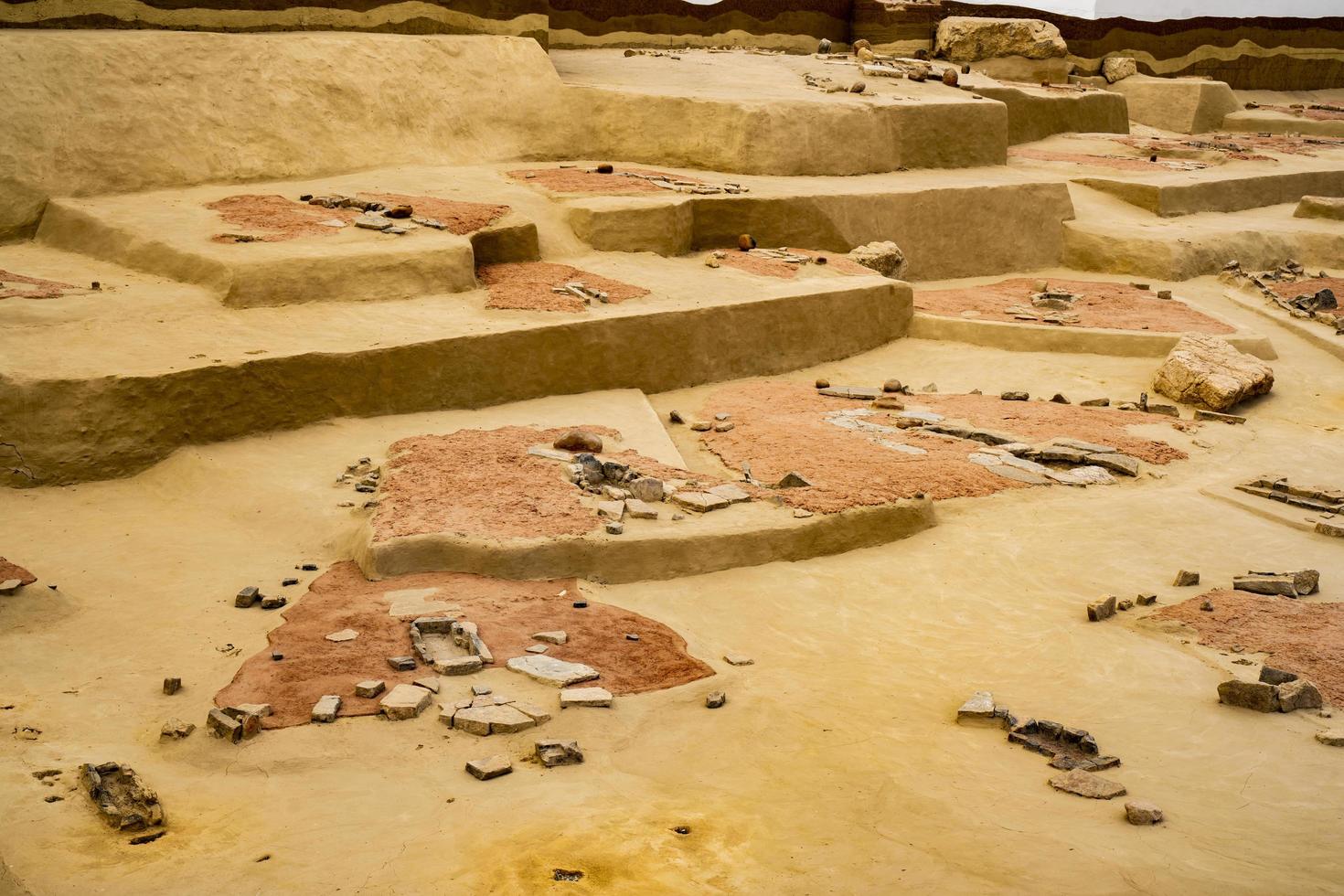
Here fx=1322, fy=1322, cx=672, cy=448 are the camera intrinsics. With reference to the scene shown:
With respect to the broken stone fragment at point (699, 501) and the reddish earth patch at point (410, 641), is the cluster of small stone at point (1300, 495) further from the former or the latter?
the reddish earth patch at point (410, 641)

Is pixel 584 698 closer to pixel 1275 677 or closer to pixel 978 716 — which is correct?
pixel 978 716

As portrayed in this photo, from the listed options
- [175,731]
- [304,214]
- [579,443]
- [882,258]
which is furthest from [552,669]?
[882,258]

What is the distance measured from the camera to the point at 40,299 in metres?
9.72

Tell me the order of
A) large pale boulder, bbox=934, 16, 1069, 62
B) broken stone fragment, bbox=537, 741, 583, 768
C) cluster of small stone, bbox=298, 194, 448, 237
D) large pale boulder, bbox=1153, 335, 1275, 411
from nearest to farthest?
broken stone fragment, bbox=537, 741, 583, 768 → cluster of small stone, bbox=298, 194, 448, 237 → large pale boulder, bbox=1153, 335, 1275, 411 → large pale boulder, bbox=934, 16, 1069, 62

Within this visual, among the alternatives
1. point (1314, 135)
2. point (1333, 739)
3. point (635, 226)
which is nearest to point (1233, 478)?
point (1333, 739)

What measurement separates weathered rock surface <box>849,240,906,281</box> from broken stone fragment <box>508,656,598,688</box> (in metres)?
9.34

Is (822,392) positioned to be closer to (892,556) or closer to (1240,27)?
(892,556)

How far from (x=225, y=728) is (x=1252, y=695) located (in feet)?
15.4

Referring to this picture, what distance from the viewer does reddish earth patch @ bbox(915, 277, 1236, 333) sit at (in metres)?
14.0

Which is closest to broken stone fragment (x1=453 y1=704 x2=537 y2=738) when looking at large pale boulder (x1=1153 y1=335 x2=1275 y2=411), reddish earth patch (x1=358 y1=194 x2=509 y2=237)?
reddish earth patch (x1=358 y1=194 x2=509 y2=237)

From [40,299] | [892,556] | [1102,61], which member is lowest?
[892,556]

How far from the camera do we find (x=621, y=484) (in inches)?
334

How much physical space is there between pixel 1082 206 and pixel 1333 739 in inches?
527

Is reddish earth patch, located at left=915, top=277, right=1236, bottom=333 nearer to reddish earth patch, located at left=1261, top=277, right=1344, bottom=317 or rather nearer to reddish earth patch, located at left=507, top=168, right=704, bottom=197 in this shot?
reddish earth patch, located at left=1261, top=277, right=1344, bottom=317
